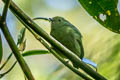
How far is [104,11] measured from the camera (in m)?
0.75

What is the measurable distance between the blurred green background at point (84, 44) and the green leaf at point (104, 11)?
0.19m

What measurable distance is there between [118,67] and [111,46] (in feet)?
0.68

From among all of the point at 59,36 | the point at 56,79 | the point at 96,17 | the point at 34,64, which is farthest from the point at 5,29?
the point at 34,64

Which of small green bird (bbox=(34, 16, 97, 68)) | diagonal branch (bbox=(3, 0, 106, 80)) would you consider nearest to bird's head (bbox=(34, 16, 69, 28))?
small green bird (bbox=(34, 16, 97, 68))

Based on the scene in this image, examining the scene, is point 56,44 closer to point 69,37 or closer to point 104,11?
point 69,37

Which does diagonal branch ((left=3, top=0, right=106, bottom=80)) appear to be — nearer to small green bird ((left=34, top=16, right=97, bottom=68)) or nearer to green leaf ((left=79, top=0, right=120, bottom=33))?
small green bird ((left=34, top=16, right=97, bottom=68))

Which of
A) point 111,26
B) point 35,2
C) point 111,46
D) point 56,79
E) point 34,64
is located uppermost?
point 111,26

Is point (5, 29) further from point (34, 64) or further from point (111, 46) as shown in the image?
point (34, 64)

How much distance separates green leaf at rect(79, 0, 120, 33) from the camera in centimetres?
74

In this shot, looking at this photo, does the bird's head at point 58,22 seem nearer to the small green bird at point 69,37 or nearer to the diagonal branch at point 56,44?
the small green bird at point 69,37

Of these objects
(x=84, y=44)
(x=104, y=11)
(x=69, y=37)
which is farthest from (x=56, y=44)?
(x=84, y=44)

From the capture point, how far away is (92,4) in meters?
0.75

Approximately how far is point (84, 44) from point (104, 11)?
1.36 metres

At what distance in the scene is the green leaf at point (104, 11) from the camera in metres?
0.74
